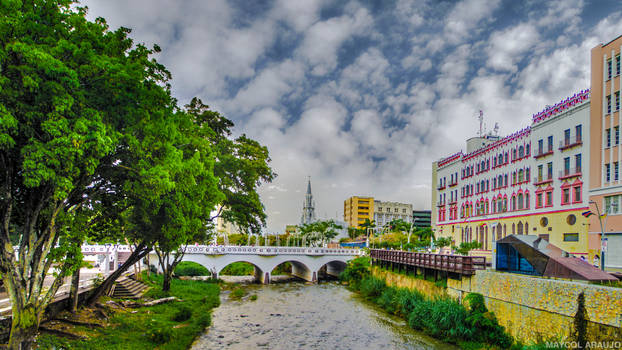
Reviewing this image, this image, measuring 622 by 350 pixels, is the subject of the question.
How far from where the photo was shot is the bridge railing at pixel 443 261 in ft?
77.7

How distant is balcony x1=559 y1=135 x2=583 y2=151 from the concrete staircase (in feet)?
118

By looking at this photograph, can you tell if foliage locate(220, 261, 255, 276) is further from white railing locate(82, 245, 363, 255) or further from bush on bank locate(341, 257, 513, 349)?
bush on bank locate(341, 257, 513, 349)

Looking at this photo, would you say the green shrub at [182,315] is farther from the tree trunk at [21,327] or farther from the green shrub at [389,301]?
the green shrub at [389,301]

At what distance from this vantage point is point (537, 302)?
17.5 meters

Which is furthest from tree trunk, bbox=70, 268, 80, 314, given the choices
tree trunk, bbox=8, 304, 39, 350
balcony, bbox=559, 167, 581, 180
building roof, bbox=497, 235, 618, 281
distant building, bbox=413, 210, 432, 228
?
distant building, bbox=413, 210, 432, 228

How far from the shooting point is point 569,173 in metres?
34.3

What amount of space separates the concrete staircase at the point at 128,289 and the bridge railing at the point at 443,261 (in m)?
20.4

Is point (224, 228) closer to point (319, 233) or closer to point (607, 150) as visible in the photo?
point (319, 233)

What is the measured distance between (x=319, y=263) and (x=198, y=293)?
2263 centimetres

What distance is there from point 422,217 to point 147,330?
132m

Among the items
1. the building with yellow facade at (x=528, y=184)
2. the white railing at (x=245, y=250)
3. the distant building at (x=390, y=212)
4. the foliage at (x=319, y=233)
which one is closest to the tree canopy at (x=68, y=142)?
the white railing at (x=245, y=250)

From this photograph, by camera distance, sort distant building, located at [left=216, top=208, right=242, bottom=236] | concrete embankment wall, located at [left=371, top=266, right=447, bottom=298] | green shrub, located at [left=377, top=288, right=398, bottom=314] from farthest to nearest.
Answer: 1. distant building, located at [left=216, top=208, right=242, bottom=236]
2. green shrub, located at [left=377, top=288, right=398, bottom=314]
3. concrete embankment wall, located at [left=371, top=266, right=447, bottom=298]

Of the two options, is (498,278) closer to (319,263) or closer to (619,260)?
(619,260)

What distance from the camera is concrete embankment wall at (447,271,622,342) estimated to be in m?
14.2
